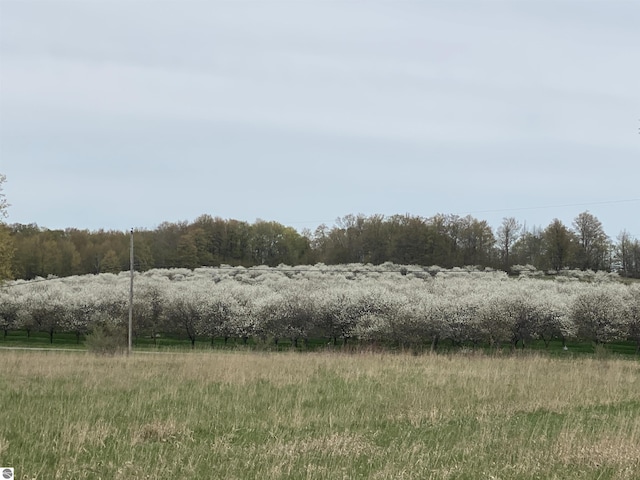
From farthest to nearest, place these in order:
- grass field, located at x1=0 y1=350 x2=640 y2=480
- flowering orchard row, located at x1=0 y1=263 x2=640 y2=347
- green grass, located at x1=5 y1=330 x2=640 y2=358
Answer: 1. green grass, located at x1=5 y1=330 x2=640 y2=358
2. flowering orchard row, located at x1=0 y1=263 x2=640 y2=347
3. grass field, located at x1=0 y1=350 x2=640 y2=480

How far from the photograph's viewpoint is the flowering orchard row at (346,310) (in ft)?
179

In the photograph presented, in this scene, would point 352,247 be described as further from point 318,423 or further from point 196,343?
point 318,423

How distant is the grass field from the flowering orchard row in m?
31.6

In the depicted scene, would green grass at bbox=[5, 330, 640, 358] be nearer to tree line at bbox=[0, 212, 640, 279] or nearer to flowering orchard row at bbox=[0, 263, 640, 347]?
flowering orchard row at bbox=[0, 263, 640, 347]

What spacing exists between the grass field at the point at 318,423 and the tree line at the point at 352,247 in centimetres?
8108

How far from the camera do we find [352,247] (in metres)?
109

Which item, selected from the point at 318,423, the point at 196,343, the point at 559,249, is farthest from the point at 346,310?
the point at 559,249

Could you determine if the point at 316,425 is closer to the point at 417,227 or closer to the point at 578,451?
the point at 578,451

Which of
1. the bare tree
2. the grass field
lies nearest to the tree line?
the bare tree

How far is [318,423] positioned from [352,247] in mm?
97058

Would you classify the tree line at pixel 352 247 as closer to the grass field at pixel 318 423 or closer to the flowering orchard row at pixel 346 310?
the flowering orchard row at pixel 346 310

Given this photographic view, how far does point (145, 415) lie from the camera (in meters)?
13.1

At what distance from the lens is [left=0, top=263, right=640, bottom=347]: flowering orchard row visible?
54.7m

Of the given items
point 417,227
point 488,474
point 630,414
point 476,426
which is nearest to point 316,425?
point 476,426
